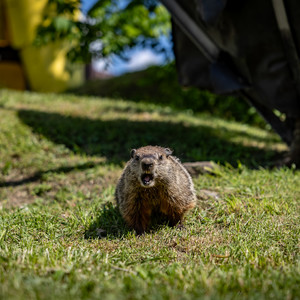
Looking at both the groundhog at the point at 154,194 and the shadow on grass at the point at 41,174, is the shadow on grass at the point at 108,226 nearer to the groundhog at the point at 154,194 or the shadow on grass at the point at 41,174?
the groundhog at the point at 154,194

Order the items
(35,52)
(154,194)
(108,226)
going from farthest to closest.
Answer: (35,52)
(108,226)
(154,194)

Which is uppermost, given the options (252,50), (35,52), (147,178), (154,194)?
(35,52)

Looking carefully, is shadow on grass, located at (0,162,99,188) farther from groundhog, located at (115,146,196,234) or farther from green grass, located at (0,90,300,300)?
groundhog, located at (115,146,196,234)

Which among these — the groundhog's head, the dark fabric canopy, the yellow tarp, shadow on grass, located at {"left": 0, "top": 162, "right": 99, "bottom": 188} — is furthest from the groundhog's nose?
the yellow tarp

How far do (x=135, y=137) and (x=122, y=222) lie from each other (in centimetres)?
346

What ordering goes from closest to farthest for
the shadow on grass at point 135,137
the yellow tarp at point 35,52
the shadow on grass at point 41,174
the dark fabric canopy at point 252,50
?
the dark fabric canopy at point 252,50, the shadow on grass at point 41,174, the shadow on grass at point 135,137, the yellow tarp at point 35,52

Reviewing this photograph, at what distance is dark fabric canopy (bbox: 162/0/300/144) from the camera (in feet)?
16.8

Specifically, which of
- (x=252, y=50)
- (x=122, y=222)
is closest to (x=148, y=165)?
(x=122, y=222)

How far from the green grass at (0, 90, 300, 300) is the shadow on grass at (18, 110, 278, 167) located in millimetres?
22

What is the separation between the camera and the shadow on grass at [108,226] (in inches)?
141

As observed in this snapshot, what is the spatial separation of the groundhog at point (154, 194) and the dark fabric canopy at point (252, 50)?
2345 millimetres

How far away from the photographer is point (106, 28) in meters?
10.3

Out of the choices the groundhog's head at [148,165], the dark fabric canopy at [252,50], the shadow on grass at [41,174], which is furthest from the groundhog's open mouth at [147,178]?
the shadow on grass at [41,174]

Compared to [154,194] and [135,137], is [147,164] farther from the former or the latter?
[135,137]
